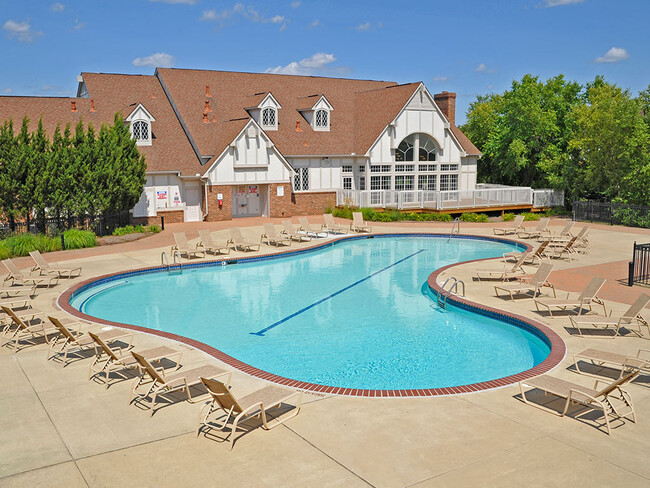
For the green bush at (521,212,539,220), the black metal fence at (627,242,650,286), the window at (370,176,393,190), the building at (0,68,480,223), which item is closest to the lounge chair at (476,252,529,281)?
the black metal fence at (627,242,650,286)

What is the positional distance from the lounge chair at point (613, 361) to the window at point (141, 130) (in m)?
27.8

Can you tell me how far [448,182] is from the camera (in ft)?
133

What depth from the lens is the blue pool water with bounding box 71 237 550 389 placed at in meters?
12.1

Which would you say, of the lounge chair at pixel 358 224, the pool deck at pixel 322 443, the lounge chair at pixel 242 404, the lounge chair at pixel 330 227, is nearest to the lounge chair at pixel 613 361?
the pool deck at pixel 322 443

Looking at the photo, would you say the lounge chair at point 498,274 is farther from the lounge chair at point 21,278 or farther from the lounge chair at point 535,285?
the lounge chair at point 21,278

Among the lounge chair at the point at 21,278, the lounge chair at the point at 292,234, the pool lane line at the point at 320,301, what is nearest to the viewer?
the pool lane line at the point at 320,301

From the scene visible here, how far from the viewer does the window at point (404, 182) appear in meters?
38.6

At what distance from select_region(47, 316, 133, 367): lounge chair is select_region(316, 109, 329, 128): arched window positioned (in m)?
27.9

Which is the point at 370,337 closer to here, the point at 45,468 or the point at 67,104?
the point at 45,468

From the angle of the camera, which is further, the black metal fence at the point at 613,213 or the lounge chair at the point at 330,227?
the black metal fence at the point at 613,213

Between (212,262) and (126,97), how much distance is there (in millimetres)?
17931

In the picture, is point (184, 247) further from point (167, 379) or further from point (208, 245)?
point (167, 379)

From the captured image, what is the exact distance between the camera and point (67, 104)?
3347 cm

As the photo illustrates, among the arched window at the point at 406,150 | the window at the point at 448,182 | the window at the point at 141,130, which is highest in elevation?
the window at the point at 141,130
